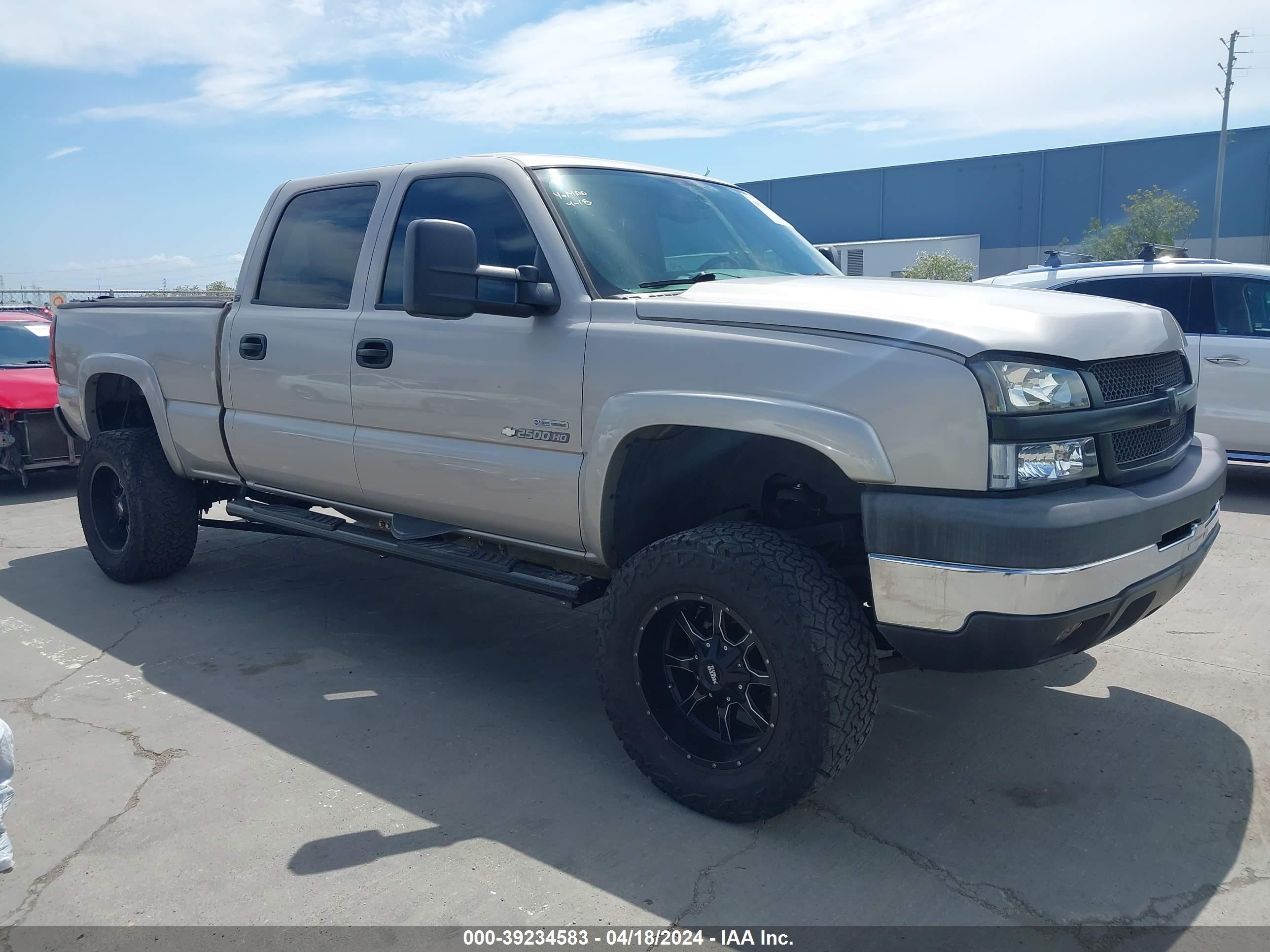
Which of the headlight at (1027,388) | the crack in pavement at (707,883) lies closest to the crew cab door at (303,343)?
the crack in pavement at (707,883)

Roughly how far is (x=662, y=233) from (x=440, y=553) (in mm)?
1514

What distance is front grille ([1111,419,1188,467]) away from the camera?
2943mm

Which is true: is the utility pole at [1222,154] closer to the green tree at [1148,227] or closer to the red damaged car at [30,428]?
the green tree at [1148,227]

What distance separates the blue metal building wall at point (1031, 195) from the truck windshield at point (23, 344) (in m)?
29.7

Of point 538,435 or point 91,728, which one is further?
point 91,728

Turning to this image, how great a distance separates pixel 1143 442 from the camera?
10.1 ft

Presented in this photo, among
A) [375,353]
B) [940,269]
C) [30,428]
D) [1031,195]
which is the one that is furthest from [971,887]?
Answer: [1031,195]

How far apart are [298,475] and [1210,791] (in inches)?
147

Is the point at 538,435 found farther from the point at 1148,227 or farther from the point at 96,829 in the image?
the point at 1148,227

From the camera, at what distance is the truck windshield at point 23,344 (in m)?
9.67

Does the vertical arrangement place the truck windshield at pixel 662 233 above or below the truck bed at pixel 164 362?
above

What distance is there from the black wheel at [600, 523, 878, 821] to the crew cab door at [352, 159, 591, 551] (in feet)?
1.62

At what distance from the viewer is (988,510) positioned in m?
2.60

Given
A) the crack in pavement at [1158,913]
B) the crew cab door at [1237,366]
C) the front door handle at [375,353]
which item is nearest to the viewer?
the crack in pavement at [1158,913]
